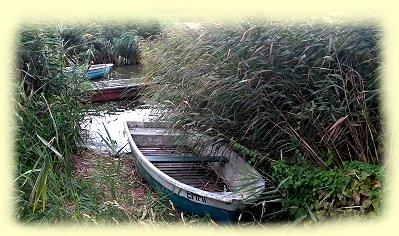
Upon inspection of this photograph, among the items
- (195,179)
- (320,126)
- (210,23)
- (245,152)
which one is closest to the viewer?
(320,126)

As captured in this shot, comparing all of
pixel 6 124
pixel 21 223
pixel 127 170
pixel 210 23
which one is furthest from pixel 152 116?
pixel 21 223

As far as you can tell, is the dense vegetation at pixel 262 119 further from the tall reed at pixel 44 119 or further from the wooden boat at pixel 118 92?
the wooden boat at pixel 118 92

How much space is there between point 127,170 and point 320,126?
2110 mm

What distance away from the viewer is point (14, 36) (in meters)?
3.46

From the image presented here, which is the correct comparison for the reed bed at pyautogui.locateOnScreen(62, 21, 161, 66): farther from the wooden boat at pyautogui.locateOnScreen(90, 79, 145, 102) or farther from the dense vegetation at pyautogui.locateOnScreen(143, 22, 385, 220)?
the dense vegetation at pyautogui.locateOnScreen(143, 22, 385, 220)

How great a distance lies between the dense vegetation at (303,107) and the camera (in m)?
2.70

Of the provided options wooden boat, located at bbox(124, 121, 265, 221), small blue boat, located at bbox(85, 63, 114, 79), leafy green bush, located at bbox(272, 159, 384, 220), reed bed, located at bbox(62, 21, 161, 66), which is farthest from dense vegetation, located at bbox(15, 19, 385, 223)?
reed bed, located at bbox(62, 21, 161, 66)

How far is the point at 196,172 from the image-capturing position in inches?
158

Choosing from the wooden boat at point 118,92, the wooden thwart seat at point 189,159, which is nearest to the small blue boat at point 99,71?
the wooden boat at point 118,92

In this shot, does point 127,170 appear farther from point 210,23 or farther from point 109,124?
point 109,124

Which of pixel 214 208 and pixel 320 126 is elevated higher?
pixel 320 126

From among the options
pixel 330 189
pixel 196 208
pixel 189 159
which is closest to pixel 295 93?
pixel 330 189

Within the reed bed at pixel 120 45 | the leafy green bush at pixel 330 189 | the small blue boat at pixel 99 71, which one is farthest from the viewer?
the reed bed at pixel 120 45

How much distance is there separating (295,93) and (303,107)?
15 cm
